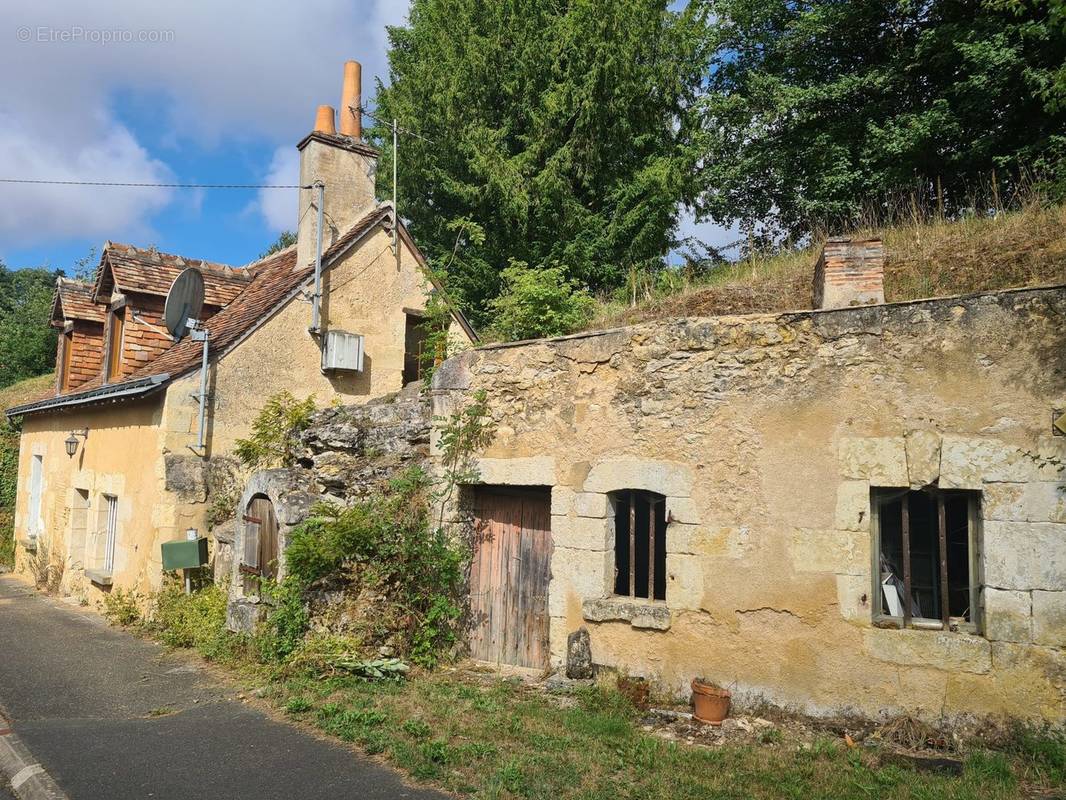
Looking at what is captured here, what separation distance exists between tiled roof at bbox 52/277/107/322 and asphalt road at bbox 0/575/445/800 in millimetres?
6550

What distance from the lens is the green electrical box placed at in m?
9.05

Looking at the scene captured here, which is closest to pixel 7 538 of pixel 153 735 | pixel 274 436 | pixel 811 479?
pixel 274 436

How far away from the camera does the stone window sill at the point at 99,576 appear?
10.5m

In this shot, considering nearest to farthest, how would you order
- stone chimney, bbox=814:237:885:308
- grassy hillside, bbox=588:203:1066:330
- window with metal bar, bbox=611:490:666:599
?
stone chimney, bbox=814:237:885:308 → window with metal bar, bbox=611:490:666:599 → grassy hillside, bbox=588:203:1066:330

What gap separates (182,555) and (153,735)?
3.61 metres

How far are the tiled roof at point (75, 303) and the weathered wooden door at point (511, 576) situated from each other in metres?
9.22

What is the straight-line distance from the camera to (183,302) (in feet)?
33.4

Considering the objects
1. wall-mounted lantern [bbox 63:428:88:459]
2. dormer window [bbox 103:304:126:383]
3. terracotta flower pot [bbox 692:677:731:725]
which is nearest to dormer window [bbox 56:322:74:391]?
dormer window [bbox 103:304:126:383]

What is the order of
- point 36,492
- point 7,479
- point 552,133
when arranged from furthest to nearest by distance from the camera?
point 7,479 → point 552,133 → point 36,492

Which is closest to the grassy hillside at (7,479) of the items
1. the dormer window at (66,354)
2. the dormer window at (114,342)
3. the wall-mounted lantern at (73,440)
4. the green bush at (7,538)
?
the green bush at (7,538)

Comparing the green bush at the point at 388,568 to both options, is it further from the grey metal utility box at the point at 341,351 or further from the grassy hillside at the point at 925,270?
the grey metal utility box at the point at 341,351

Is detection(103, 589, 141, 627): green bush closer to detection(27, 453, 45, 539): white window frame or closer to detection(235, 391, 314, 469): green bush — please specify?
detection(235, 391, 314, 469): green bush

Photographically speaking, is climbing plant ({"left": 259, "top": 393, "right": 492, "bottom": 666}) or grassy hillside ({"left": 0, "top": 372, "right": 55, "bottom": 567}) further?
grassy hillside ({"left": 0, "top": 372, "right": 55, "bottom": 567})

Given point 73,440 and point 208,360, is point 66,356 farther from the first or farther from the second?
point 208,360
